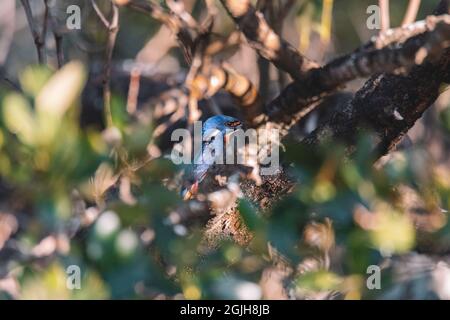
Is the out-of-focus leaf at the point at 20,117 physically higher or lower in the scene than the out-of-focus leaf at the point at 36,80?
lower

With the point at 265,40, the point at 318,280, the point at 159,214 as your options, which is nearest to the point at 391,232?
the point at 318,280

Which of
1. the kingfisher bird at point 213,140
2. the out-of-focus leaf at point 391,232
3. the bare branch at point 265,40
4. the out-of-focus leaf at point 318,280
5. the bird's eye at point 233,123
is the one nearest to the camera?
the out-of-focus leaf at point 391,232

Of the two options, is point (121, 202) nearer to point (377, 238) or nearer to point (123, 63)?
point (377, 238)

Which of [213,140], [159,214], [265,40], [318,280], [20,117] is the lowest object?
[318,280]

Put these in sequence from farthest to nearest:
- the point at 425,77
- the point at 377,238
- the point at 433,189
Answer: the point at 425,77, the point at 433,189, the point at 377,238

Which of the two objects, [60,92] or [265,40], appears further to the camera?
[265,40]

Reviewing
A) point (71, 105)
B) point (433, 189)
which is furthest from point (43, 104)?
point (433, 189)

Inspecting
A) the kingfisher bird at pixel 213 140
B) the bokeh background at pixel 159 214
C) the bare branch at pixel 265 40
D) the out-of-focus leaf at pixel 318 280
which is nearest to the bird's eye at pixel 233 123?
the kingfisher bird at pixel 213 140

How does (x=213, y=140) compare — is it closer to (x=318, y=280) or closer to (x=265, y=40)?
(x=265, y=40)

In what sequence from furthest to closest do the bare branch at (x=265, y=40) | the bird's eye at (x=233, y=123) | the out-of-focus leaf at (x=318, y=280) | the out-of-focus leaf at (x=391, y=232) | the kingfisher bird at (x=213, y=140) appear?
the bird's eye at (x=233, y=123) → the kingfisher bird at (x=213, y=140) → the bare branch at (x=265, y=40) → the out-of-focus leaf at (x=318, y=280) → the out-of-focus leaf at (x=391, y=232)

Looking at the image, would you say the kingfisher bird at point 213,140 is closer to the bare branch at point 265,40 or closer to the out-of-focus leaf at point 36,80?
the bare branch at point 265,40
